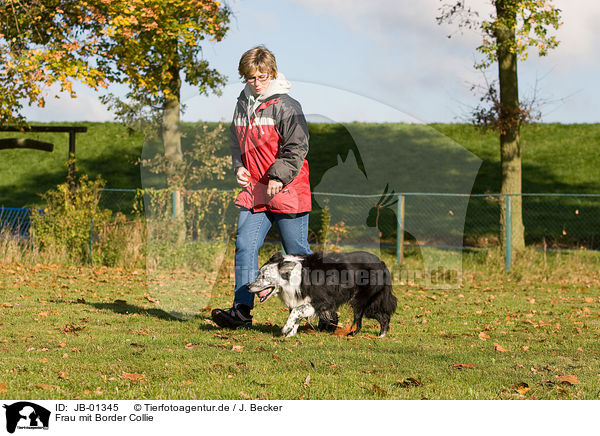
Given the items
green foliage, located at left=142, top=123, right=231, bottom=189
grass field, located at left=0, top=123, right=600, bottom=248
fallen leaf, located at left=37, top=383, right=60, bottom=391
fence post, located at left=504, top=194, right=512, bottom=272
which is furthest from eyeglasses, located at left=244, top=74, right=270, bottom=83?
fence post, located at left=504, top=194, right=512, bottom=272

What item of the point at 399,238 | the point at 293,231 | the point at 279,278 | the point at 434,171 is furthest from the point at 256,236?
the point at 434,171

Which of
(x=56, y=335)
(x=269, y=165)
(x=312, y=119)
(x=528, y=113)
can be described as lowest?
(x=56, y=335)

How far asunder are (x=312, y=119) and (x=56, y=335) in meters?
3.20

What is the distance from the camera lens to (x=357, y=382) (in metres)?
4.50

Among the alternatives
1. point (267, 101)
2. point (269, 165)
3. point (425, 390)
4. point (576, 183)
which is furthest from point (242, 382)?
point (576, 183)

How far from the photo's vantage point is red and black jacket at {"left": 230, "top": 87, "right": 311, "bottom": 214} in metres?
5.61

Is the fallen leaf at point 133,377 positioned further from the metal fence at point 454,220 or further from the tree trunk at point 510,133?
the metal fence at point 454,220

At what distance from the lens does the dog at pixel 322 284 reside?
597 centimetres

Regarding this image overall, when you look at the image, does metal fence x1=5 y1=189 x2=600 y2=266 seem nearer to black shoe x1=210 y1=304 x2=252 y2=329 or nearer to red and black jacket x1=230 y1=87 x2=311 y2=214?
black shoe x1=210 y1=304 x2=252 y2=329

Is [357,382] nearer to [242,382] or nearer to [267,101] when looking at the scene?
[242,382]

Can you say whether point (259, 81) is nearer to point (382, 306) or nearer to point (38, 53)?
point (382, 306)

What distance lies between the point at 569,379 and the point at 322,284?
2.23 metres

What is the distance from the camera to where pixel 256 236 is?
6.08m
